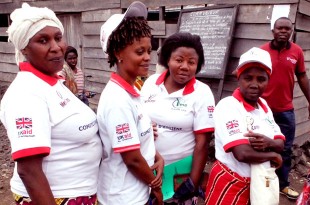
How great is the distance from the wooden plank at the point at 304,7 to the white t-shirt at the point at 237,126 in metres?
2.71

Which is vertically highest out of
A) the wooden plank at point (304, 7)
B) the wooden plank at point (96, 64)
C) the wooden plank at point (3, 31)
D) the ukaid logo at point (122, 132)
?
the wooden plank at point (304, 7)

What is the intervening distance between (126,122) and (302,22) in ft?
12.5

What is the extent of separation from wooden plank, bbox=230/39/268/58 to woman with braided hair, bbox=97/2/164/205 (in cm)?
329

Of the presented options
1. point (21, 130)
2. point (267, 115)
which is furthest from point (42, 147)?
point (267, 115)

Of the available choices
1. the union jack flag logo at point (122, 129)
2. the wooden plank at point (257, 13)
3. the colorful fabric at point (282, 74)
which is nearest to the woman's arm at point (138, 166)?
the union jack flag logo at point (122, 129)

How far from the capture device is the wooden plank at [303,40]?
4570mm

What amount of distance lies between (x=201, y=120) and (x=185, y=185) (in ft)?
1.46

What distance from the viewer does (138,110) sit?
5.96 ft

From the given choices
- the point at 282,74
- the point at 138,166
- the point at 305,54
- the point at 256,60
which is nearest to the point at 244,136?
the point at 256,60

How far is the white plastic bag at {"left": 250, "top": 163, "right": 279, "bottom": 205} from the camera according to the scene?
2.00m

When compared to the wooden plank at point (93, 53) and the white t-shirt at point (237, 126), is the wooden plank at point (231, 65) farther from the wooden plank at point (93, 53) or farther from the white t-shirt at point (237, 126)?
the wooden plank at point (93, 53)

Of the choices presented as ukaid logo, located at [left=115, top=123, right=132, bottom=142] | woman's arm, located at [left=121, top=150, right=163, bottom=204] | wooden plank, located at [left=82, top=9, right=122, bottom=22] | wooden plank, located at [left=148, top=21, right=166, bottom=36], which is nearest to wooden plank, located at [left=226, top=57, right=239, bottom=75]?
wooden plank, located at [left=148, top=21, right=166, bottom=36]

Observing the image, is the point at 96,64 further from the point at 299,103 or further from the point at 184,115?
the point at 184,115

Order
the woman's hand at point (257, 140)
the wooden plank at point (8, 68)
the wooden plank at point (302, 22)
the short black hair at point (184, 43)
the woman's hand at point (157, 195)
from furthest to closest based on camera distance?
the wooden plank at point (8, 68), the wooden plank at point (302, 22), the short black hair at point (184, 43), the woman's hand at point (257, 140), the woman's hand at point (157, 195)
